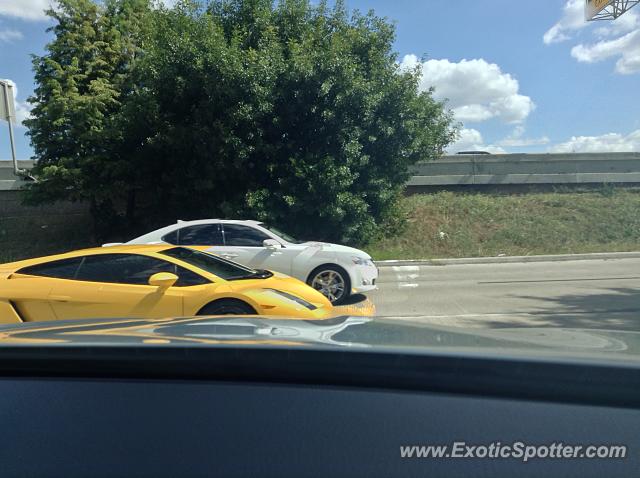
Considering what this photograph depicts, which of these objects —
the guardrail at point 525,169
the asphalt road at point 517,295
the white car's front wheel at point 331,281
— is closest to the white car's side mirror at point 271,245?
the white car's front wheel at point 331,281

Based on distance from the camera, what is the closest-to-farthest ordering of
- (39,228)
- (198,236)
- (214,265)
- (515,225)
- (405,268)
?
(214,265) → (198,236) → (405,268) → (515,225) → (39,228)

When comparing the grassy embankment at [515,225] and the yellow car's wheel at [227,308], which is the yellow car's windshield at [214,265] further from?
the grassy embankment at [515,225]

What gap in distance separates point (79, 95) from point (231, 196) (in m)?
6.46

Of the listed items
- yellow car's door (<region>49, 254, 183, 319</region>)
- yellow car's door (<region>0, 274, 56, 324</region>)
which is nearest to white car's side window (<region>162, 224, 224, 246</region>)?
yellow car's door (<region>49, 254, 183, 319</region>)

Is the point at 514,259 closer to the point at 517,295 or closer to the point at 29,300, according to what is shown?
the point at 517,295

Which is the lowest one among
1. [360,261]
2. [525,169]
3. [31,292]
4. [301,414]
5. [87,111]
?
[360,261]

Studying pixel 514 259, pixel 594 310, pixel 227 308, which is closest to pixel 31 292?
pixel 227 308

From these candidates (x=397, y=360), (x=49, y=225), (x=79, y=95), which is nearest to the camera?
(x=397, y=360)

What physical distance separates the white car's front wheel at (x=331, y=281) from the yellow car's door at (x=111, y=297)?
375 centimetres

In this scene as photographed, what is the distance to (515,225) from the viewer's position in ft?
61.8

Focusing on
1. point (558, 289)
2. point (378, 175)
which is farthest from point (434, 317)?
point (378, 175)

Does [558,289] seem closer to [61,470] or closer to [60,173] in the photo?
[61,470]

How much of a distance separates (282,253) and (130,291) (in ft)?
13.0

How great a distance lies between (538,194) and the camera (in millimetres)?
21391
